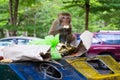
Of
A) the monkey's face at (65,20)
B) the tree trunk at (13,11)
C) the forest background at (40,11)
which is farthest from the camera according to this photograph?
the forest background at (40,11)

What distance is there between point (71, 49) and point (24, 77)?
1660 mm

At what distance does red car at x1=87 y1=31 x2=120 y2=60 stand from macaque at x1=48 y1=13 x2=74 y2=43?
12562 mm

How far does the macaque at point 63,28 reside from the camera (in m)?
7.05

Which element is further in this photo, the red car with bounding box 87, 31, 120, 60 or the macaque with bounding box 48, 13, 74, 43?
the red car with bounding box 87, 31, 120, 60

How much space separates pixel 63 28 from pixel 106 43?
13131 millimetres

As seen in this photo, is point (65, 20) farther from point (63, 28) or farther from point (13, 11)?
point (13, 11)

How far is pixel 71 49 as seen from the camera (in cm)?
640

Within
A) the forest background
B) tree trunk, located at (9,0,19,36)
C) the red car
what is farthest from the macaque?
tree trunk, located at (9,0,19,36)

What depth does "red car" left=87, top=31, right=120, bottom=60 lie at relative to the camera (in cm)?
1973

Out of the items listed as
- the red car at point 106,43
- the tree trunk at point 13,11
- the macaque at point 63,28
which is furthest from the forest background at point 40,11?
the macaque at point 63,28

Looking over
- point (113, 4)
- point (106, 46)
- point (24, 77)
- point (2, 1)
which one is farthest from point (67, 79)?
point (2, 1)

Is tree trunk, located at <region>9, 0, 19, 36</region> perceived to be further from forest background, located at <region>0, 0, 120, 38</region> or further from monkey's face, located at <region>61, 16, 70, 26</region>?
monkey's face, located at <region>61, 16, 70, 26</region>

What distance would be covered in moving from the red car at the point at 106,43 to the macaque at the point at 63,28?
41.2 ft

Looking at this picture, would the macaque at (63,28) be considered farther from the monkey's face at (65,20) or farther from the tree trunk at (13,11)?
the tree trunk at (13,11)
